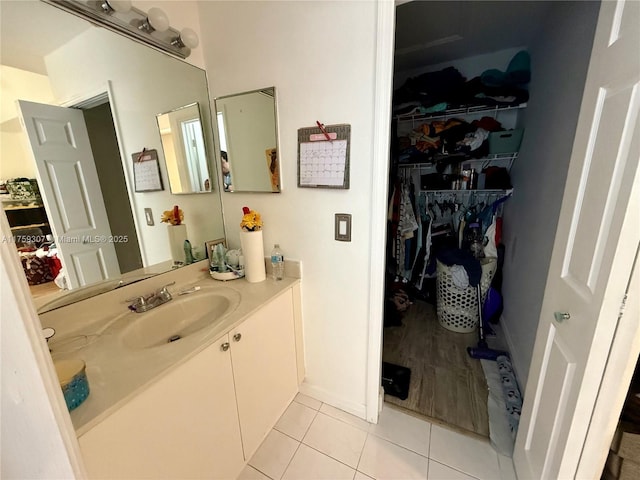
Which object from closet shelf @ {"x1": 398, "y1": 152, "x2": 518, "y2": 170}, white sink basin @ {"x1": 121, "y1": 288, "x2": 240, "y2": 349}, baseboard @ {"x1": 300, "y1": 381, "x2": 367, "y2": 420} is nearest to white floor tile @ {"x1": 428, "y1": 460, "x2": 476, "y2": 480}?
baseboard @ {"x1": 300, "y1": 381, "x2": 367, "y2": 420}

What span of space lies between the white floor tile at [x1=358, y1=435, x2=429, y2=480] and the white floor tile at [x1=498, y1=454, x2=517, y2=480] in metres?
0.34

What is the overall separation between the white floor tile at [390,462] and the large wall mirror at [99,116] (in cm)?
141

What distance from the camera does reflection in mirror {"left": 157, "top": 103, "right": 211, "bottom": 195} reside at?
1301mm

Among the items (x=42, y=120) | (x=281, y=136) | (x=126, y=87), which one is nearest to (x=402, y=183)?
(x=281, y=136)

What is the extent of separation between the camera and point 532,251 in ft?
5.42

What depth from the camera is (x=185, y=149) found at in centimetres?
139

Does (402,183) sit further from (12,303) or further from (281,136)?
(12,303)

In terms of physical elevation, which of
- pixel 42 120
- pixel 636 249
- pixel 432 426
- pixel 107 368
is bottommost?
pixel 432 426

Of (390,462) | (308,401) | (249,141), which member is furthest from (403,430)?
(249,141)

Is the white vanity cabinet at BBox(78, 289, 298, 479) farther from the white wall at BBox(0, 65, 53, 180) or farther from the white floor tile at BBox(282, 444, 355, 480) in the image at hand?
the white wall at BBox(0, 65, 53, 180)

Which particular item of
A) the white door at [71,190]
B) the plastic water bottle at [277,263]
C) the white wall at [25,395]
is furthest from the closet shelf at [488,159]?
the white wall at [25,395]

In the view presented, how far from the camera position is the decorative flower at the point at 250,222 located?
53.0 inches

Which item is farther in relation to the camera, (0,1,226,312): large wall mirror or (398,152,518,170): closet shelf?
(398,152,518,170): closet shelf

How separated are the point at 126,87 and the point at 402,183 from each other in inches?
82.0
